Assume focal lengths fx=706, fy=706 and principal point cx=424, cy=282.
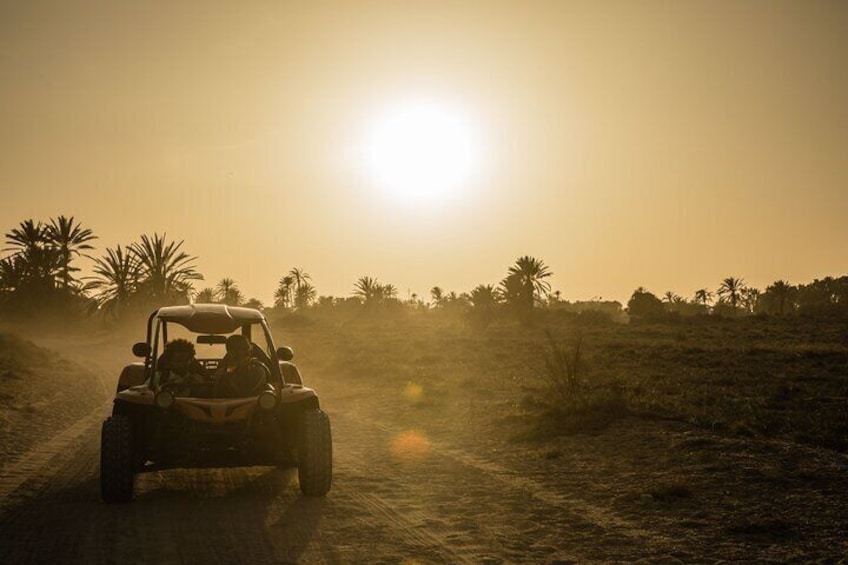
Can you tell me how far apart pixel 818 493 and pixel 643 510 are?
212 centimetres

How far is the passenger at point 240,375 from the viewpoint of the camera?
27.1 ft

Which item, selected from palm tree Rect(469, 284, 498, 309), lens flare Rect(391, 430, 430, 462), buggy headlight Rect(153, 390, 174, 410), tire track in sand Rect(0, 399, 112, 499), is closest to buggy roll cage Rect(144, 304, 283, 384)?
buggy headlight Rect(153, 390, 174, 410)

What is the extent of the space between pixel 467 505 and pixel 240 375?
3.03 meters

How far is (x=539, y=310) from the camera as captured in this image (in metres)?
69.6

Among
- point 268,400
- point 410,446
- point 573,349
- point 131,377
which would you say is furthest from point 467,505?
point 573,349

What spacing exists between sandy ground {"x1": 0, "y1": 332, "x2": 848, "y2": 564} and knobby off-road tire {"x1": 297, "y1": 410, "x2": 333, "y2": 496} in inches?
7.5

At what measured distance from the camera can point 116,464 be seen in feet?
25.0

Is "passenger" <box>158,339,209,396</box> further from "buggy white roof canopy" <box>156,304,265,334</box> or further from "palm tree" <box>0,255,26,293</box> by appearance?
"palm tree" <box>0,255,26,293</box>

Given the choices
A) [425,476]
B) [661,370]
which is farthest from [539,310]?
[425,476]

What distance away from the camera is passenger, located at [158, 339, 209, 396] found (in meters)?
8.72

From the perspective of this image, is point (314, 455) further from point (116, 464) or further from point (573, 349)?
point (573, 349)

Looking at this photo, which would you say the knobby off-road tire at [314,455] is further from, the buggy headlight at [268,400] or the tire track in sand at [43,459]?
the tire track in sand at [43,459]

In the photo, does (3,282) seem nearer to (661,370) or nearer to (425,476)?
(661,370)

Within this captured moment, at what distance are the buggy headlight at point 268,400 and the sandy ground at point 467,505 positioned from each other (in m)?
1.10
